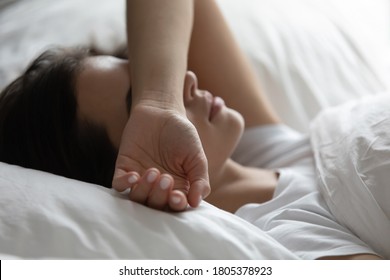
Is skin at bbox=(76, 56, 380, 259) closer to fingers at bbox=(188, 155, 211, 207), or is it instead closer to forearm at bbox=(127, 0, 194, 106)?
forearm at bbox=(127, 0, 194, 106)

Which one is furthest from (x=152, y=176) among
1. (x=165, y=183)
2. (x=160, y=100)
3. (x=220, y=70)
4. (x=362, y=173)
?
(x=220, y=70)

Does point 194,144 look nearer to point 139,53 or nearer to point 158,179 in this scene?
point 158,179

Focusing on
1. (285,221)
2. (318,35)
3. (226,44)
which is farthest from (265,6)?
(285,221)

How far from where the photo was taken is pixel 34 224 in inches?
25.4

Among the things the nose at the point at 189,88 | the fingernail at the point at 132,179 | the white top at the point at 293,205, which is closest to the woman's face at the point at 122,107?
the nose at the point at 189,88

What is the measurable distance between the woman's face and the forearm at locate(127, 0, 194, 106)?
3cm

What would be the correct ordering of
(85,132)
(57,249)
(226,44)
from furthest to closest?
(226,44) → (85,132) → (57,249)

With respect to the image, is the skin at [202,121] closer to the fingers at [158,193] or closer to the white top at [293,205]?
the white top at [293,205]

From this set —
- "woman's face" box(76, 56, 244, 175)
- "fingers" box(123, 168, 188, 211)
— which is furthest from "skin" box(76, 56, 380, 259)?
"fingers" box(123, 168, 188, 211)

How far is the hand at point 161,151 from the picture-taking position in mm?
738

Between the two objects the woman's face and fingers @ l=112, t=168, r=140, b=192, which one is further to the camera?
the woman's face

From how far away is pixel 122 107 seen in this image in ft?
3.03

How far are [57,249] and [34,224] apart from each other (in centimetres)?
4

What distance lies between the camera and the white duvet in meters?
0.76
